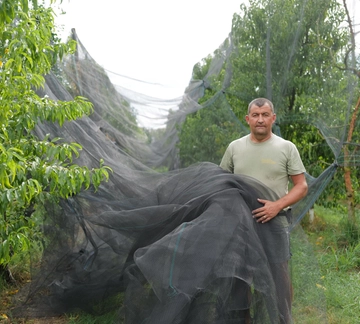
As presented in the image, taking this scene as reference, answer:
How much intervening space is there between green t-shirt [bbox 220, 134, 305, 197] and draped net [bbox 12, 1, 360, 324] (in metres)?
0.16

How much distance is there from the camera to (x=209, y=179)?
3.47 meters

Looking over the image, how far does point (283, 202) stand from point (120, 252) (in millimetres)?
1174

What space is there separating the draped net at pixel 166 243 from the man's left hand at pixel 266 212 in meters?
0.04

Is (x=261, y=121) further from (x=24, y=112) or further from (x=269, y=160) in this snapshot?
(x=24, y=112)

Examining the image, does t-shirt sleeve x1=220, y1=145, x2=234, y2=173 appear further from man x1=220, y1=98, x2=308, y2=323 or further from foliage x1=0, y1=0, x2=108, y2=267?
foliage x1=0, y1=0, x2=108, y2=267

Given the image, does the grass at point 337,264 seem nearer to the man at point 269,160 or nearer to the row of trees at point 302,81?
the row of trees at point 302,81

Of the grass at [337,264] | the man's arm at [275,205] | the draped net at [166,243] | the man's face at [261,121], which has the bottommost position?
the grass at [337,264]

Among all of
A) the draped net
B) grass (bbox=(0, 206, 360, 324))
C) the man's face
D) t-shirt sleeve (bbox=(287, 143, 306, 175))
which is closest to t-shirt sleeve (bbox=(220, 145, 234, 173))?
the draped net

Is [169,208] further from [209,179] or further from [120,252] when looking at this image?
[120,252]

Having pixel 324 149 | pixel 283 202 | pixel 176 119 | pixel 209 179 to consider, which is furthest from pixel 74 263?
pixel 176 119

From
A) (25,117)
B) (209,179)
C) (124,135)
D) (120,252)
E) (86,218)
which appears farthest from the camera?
(124,135)

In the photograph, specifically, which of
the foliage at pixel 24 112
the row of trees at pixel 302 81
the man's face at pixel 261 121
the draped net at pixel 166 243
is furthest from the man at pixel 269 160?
the row of trees at pixel 302 81

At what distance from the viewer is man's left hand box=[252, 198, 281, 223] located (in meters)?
3.24

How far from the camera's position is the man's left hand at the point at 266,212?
10.6ft
